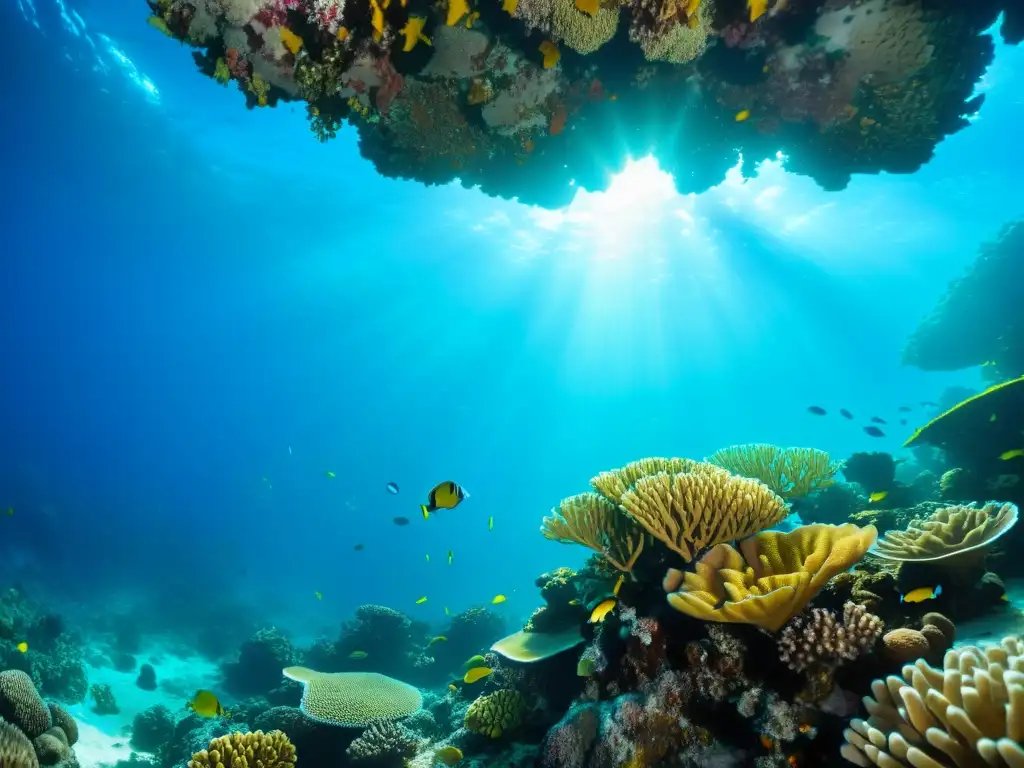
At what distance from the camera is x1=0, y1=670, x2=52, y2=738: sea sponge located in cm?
613

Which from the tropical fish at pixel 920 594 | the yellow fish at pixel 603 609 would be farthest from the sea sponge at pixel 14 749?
the tropical fish at pixel 920 594

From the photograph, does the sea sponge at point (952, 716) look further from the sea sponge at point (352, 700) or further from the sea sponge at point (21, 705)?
the sea sponge at point (21, 705)

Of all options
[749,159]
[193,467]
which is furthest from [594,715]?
[193,467]

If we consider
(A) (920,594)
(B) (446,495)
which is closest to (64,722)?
(B) (446,495)

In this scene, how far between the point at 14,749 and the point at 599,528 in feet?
21.9

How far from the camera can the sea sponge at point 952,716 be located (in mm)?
1913

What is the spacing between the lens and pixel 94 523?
46.4m

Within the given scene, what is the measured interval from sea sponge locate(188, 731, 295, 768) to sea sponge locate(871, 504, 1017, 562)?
20.7ft

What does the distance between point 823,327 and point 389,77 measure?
5076 cm

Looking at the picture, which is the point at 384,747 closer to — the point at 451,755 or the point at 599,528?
the point at 451,755

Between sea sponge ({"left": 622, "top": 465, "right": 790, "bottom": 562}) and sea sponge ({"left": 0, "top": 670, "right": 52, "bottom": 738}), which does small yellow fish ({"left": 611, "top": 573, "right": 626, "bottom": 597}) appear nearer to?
sea sponge ({"left": 622, "top": 465, "right": 790, "bottom": 562})

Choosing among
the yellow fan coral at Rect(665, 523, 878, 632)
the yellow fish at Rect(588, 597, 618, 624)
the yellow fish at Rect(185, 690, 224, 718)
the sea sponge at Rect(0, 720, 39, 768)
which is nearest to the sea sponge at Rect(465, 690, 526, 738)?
the yellow fish at Rect(588, 597, 618, 624)

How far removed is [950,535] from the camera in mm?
4031

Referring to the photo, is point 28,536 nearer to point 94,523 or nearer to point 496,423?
point 94,523
